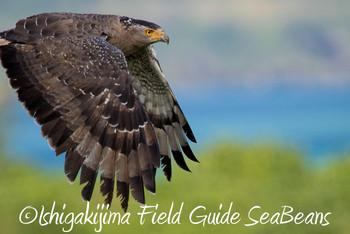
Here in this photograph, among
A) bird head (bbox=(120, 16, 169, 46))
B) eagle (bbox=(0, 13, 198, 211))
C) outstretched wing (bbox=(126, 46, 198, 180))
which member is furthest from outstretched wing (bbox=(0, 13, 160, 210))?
outstretched wing (bbox=(126, 46, 198, 180))

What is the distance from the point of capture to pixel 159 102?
11086 mm

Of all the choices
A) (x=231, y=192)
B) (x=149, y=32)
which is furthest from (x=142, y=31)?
(x=231, y=192)

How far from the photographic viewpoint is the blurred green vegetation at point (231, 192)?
26.8 metres

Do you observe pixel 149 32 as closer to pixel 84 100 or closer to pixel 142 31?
pixel 142 31

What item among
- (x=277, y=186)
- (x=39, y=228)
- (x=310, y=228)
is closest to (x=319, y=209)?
(x=310, y=228)

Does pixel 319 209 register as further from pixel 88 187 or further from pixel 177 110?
pixel 88 187

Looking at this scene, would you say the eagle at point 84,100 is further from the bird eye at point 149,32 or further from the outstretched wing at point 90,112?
the bird eye at point 149,32

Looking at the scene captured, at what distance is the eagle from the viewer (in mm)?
8383

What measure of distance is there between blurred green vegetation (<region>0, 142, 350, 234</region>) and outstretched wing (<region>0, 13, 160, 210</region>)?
16.9m

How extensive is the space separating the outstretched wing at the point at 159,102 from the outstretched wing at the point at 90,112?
1815 mm

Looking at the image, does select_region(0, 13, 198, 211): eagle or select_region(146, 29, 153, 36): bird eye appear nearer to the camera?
select_region(0, 13, 198, 211): eagle

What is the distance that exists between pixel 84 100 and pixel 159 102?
263 cm

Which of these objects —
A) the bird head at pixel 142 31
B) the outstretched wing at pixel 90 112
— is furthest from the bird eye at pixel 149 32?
the outstretched wing at pixel 90 112

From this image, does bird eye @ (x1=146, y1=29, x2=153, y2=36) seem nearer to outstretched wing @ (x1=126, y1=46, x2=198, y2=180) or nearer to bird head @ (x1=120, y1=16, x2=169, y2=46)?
bird head @ (x1=120, y1=16, x2=169, y2=46)
